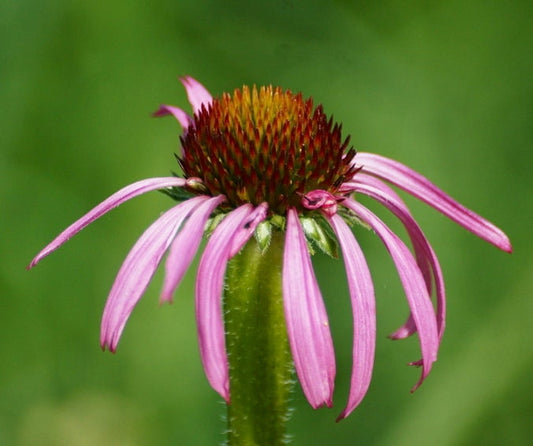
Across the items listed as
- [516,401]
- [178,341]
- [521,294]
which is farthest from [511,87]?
[178,341]

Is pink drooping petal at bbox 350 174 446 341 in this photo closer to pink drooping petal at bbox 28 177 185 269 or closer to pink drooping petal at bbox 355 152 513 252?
pink drooping petal at bbox 355 152 513 252

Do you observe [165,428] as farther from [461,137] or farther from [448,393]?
[461,137]

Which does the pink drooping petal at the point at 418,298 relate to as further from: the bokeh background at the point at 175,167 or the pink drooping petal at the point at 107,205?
the bokeh background at the point at 175,167

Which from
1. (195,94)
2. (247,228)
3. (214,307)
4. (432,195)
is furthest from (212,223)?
(195,94)

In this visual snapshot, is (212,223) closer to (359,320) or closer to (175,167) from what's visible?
(359,320)

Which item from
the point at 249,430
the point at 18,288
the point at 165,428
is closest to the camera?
the point at 249,430

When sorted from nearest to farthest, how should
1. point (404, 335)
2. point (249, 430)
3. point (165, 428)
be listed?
point (249, 430)
point (404, 335)
point (165, 428)

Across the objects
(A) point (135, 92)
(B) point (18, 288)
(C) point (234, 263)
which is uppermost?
(A) point (135, 92)

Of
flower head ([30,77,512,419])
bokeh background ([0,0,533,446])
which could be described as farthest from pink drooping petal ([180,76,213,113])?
bokeh background ([0,0,533,446])
